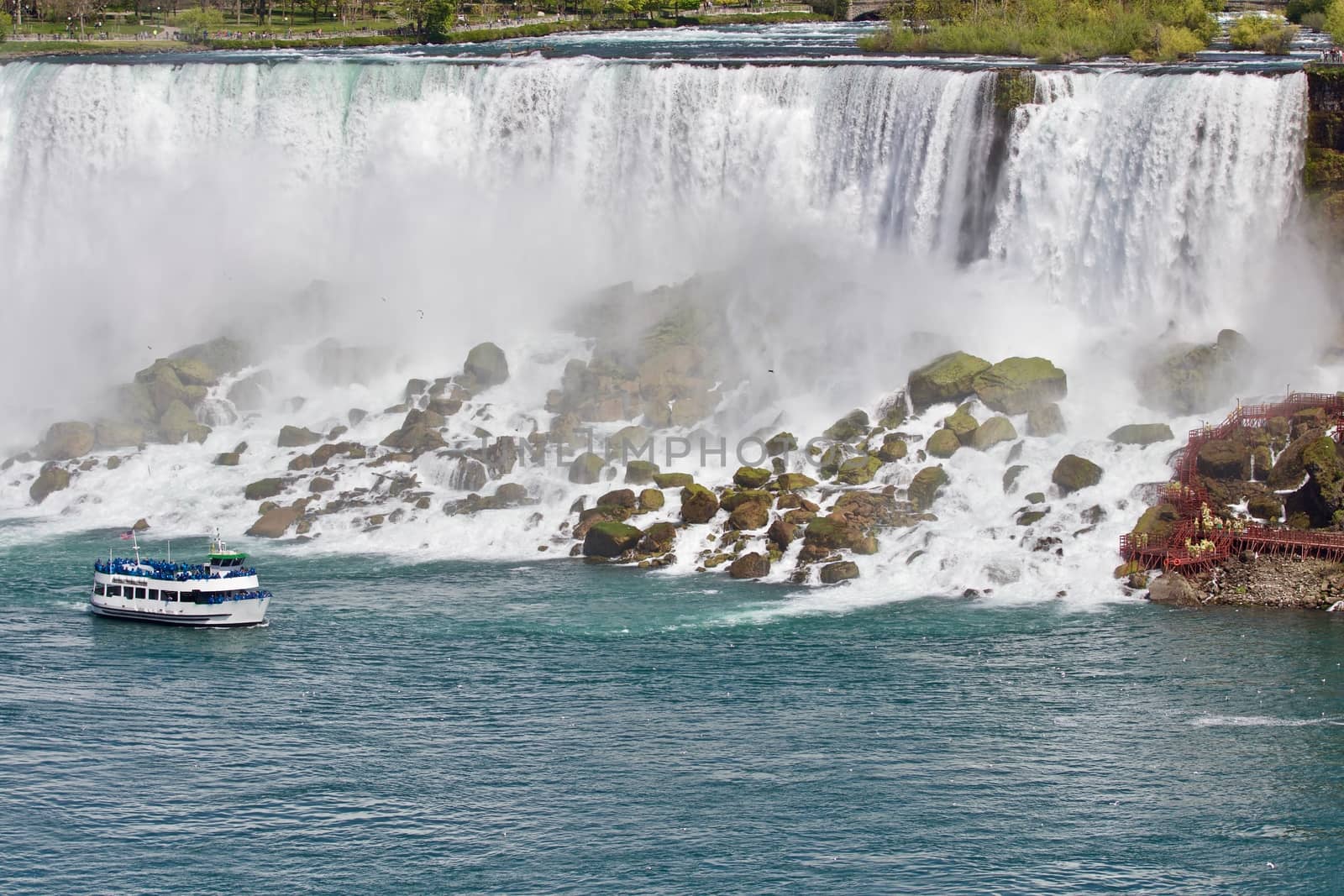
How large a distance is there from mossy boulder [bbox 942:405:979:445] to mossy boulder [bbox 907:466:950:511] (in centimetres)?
225

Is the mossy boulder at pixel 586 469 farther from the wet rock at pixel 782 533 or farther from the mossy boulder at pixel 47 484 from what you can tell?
the mossy boulder at pixel 47 484

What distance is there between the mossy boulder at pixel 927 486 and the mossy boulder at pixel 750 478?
16.5ft

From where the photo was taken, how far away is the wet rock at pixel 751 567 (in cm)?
5878

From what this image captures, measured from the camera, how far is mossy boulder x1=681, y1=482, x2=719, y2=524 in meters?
62.3

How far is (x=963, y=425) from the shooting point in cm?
6431

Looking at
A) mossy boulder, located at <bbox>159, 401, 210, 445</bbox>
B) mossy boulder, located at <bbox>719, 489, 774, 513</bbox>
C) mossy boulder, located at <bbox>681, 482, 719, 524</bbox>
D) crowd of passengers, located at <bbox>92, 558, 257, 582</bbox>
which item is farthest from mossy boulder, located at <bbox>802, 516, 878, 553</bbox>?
mossy boulder, located at <bbox>159, 401, 210, 445</bbox>

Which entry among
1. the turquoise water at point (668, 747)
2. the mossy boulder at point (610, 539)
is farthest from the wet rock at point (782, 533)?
the mossy boulder at point (610, 539)

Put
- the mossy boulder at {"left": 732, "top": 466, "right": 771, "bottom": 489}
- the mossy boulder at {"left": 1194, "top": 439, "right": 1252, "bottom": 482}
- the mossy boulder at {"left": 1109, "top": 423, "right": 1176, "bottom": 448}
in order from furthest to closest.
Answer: the mossy boulder at {"left": 732, "top": 466, "right": 771, "bottom": 489} → the mossy boulder at {"left": 1109, "top": 423, "right": 1176, "bottom": 448} → the mossy boulder at {"left": 1194, "top": 439, "right": 1252, "bottom": 482}

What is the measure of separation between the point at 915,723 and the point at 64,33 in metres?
101

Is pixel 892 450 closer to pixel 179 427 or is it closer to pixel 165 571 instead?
pixel 165 571

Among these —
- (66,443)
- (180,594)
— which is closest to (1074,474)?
(180,594)

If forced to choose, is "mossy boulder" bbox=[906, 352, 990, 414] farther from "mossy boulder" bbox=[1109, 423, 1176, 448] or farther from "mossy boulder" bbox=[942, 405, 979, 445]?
"mossy boulder" bbox=[1109, 423, 1176, 448]

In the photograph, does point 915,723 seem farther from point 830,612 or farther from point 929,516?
point 929,516

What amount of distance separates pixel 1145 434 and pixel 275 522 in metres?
29.5
